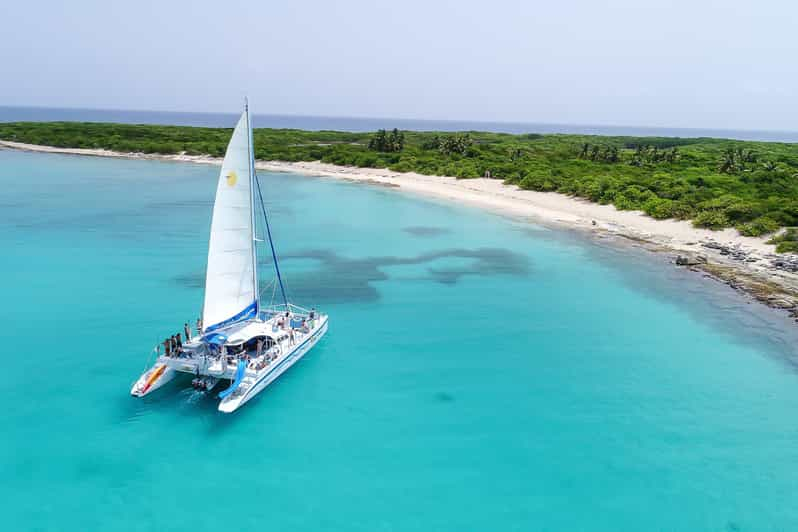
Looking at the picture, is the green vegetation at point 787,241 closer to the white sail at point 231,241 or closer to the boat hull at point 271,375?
the boat hull at point 271,375

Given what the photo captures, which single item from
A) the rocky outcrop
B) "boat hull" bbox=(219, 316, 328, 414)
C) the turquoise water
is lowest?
the turquoise water

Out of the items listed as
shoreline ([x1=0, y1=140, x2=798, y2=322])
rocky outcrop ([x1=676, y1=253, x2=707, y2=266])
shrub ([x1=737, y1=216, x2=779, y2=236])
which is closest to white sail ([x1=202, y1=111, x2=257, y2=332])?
shoreline ([x1=0, y1=140, x2=798, y2=322])

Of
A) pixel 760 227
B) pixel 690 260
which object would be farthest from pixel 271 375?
pixel 760 227

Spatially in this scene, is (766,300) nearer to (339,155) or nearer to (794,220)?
(794,220)

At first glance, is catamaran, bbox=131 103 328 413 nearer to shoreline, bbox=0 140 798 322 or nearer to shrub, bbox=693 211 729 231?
shoreline, bbox=0 140 798 322

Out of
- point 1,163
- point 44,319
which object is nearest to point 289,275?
point 44,319

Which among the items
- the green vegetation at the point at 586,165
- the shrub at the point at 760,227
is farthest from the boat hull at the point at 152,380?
the shrub at the point at 760,227
